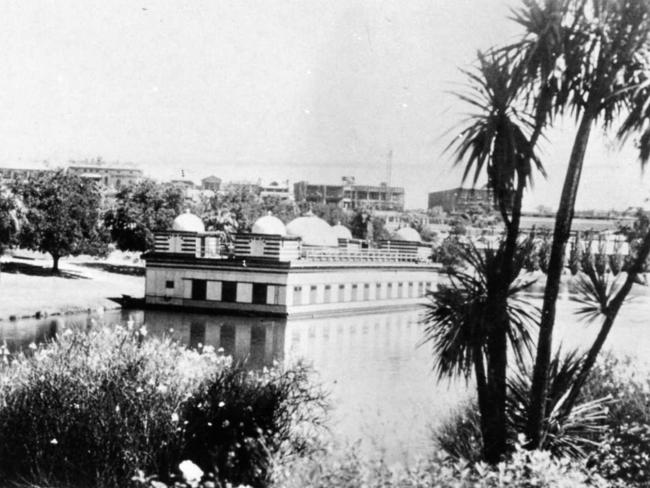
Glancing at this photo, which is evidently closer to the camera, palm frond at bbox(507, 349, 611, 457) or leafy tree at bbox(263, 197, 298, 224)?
palm frond at bbox(507, 349, 611, 457)

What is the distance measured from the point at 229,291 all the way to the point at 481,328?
1436 inches

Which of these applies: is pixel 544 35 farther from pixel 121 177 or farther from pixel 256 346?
pixel 121 177

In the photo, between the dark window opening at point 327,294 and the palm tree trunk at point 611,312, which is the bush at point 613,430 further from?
the dark window opening at point 327,294

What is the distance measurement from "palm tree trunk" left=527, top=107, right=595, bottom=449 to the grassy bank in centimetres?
2810

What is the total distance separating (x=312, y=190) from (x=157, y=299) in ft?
385

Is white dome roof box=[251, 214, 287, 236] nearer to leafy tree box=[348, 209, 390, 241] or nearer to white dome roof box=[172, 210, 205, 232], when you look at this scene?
white dome roof box=[172, 210, 205, 232]

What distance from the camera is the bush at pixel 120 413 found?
11.4 meters

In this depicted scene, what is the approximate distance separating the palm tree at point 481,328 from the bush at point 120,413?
310 cm

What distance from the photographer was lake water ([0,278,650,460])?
15750mm

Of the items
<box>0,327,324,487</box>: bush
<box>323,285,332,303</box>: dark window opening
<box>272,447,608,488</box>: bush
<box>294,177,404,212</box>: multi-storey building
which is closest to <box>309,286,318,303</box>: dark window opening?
<box>323,285,332,303</box>: dark window opening

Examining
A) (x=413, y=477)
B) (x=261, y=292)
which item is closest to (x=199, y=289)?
(x=261, y=292)

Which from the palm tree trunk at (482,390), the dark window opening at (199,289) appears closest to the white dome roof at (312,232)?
the dark window opening at (199,289)

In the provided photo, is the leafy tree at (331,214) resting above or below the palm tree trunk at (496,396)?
above

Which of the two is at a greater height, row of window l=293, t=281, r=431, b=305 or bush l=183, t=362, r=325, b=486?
bush l=183, t=362, r=325, b=486
